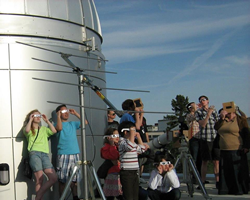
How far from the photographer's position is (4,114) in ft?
20.5

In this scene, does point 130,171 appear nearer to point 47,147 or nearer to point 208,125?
point 47,147

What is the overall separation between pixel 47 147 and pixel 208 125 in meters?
3.07

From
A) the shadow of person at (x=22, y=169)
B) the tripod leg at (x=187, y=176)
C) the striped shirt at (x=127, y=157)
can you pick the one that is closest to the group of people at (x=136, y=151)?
the striped shirt at (x=127, y=157)

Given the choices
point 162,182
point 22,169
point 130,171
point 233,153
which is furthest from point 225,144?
point 22,169

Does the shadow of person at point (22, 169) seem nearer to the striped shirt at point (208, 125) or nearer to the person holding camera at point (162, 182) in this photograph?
the person holding camera at point (162, 182)

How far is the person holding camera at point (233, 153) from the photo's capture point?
6945 millimetres

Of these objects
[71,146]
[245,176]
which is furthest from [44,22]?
[245,176]

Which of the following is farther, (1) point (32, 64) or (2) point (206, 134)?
(2) point (206, 134)

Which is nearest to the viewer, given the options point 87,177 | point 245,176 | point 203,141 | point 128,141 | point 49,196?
point 87,177

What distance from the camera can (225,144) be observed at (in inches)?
280

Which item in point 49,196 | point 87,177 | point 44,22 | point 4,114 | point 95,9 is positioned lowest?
point 49,196

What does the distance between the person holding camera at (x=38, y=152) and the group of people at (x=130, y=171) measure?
0.91 metres

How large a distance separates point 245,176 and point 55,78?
12.1ft

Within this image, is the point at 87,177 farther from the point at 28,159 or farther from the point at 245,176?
the point at 245,176
